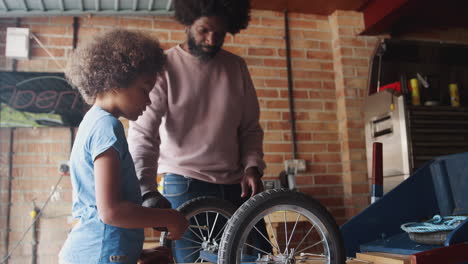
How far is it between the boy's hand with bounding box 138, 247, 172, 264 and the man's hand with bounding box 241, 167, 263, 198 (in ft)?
1.39

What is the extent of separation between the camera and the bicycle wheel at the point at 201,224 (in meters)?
1.29

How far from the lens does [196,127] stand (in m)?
1.48

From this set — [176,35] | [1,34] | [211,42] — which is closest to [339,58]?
[176,35]

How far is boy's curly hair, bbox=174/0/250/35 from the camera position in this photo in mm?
1588

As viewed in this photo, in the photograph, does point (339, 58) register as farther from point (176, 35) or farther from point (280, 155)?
point (176, 35)

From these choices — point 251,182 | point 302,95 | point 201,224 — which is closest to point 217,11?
point 251,182

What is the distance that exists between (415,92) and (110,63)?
2.71 m

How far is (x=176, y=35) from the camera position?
11.0 ft

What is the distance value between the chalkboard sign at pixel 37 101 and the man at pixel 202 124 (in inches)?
70.4

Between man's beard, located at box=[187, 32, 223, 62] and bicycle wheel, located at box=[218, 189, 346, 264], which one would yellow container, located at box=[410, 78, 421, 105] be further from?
bicycle wheel, located at box=[218, 189, 346, 264]

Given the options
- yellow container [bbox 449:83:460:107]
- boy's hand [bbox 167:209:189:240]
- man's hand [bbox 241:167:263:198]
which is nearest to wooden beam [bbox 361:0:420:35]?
yellow container [bbox 449:83:460:107]

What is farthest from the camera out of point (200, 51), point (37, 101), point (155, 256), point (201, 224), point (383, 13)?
point (383, 13)

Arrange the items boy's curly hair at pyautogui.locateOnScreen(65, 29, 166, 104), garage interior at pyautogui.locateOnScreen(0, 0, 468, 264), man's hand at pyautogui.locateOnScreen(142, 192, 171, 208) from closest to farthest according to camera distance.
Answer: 1. boy's curly hair at pyautogui.locateOnScreen(65, 29, 166, 104)
2. man's hand at pyautogui.locateOnScreen(142, 192, 171, 208)
3. garage interior at pyautogui.locateOnScreen(0, 0, 468, 264)

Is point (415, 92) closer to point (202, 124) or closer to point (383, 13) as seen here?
point (383, 13)
